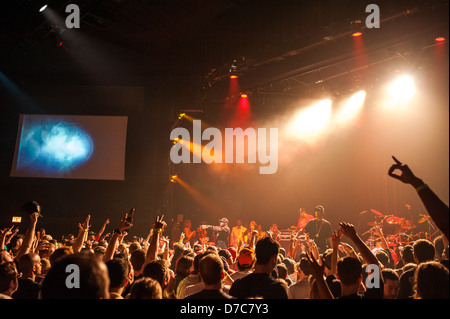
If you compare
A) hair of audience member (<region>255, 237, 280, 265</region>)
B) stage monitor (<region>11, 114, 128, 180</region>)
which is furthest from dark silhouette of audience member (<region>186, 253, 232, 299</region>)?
stage monitor (<region>11, 114, 128, 180</region>)

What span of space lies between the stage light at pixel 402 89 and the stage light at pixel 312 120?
1.93 m

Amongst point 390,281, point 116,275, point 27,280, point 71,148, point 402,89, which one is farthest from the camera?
point 71,148

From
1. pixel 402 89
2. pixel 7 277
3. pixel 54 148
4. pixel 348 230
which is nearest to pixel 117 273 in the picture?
pixel 7 277

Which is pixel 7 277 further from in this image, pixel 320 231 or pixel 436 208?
pixel 320 231

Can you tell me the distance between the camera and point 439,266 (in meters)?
2.22

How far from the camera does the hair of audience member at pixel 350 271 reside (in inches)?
94.3

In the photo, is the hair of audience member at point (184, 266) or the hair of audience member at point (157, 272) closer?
the hair of audience member at point (157, 272)

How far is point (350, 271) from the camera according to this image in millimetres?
2400

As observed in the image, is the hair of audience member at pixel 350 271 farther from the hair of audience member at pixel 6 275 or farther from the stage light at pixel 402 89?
the stage light at pixel 402 89

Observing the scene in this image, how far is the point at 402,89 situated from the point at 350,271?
9425mm

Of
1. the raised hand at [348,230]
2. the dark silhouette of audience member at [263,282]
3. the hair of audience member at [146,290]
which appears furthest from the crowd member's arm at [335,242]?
the hair of audience member at [146,290]

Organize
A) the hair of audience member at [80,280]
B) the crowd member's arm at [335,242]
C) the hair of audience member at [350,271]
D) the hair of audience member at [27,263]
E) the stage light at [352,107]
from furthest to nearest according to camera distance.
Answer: the stage light at [352,107] < the hair of audience member at [27,263] < the crowd member's arm at [335,242] < the hair of audience member at [350,271] < the hair of audience member at [80,280]

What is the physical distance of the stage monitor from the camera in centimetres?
1320
